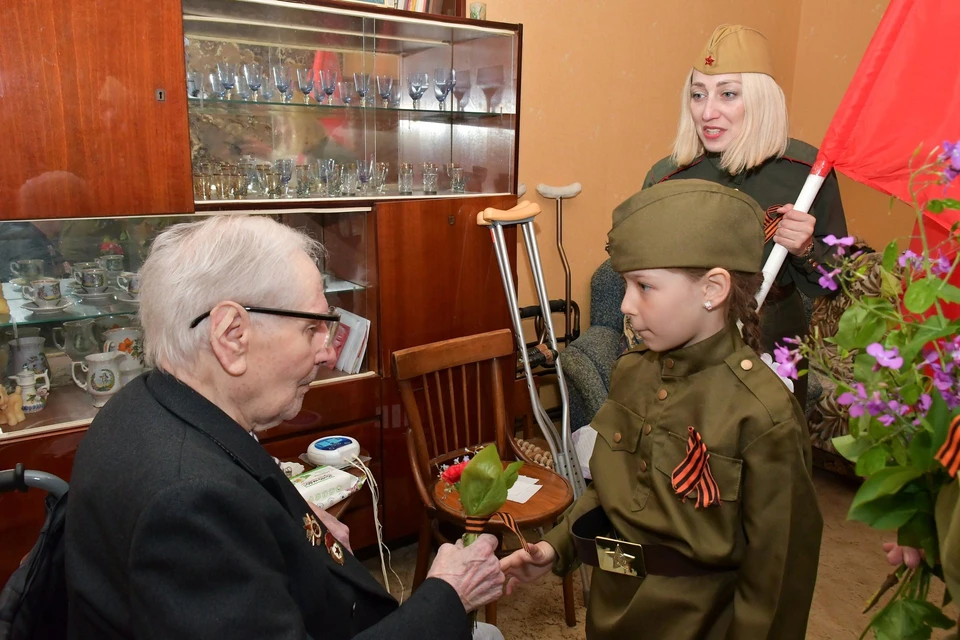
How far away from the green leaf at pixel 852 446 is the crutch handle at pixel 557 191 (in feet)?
9.57

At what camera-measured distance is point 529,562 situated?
4.60 feet

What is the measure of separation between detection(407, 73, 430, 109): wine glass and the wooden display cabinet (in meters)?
0.03

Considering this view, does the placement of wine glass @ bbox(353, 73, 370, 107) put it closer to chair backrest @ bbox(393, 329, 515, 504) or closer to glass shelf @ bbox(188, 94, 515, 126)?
glass shelf @ bbox(188, 94, 515, 126)

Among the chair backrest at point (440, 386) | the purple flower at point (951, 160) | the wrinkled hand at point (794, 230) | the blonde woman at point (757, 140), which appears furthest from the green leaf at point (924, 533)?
the chair backrest at point (440, 386)

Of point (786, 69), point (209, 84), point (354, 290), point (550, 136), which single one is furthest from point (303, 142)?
point (786, 69)

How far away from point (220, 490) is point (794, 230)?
141 centimetres

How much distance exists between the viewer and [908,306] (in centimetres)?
68

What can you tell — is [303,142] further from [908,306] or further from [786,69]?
[786,69]

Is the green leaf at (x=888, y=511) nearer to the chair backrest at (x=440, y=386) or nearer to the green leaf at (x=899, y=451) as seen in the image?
the green leaf at (x=899, y=451)

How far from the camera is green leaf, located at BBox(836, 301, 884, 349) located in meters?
0.71

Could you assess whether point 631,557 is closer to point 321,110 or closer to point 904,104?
point 904,104

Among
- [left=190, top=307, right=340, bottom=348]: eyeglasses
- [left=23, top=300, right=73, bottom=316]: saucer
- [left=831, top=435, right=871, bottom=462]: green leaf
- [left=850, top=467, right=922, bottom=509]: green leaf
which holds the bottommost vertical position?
[left=23, top=300, right=73, bottom=316]: saucer

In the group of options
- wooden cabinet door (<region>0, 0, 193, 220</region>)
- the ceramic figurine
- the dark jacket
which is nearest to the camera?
the dark jacket

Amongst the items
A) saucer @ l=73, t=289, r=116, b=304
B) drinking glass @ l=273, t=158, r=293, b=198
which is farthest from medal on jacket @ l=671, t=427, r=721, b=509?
saucer @ l=73, t=289, r=116, b=304
